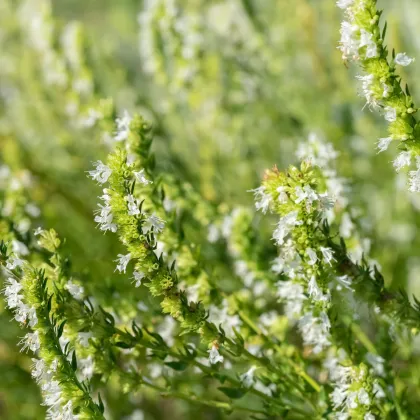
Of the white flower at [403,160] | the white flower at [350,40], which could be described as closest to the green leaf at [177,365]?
the white flower at [403,160]

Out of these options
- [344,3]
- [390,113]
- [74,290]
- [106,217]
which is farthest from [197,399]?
[344,3]

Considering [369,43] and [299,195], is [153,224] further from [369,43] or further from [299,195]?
[369,43]

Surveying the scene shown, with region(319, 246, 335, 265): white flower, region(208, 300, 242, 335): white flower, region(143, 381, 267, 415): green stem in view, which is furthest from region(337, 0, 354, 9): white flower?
region(143, 381, 267, 415): green stem

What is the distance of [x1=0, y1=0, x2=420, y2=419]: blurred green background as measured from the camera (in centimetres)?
209

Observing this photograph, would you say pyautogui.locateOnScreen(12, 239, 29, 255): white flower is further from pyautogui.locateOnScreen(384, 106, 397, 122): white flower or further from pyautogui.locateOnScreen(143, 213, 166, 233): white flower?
pyautogui.locateOnScreen(384, 106, 397, 122): white flower

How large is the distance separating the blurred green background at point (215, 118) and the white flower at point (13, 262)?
2.11 ft

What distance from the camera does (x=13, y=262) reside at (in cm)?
108

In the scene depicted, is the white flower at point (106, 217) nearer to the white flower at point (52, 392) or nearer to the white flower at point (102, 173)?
the white flower at point (102, 173)

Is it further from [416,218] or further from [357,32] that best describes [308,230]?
[416,218]

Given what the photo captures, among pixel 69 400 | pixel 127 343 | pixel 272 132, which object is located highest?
pixel 272 132

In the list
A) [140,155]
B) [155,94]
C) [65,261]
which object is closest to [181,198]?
[140,155]

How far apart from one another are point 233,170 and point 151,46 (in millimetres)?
553

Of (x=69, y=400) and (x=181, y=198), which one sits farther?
(x=181, y=198)

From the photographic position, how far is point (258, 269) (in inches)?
55.3
